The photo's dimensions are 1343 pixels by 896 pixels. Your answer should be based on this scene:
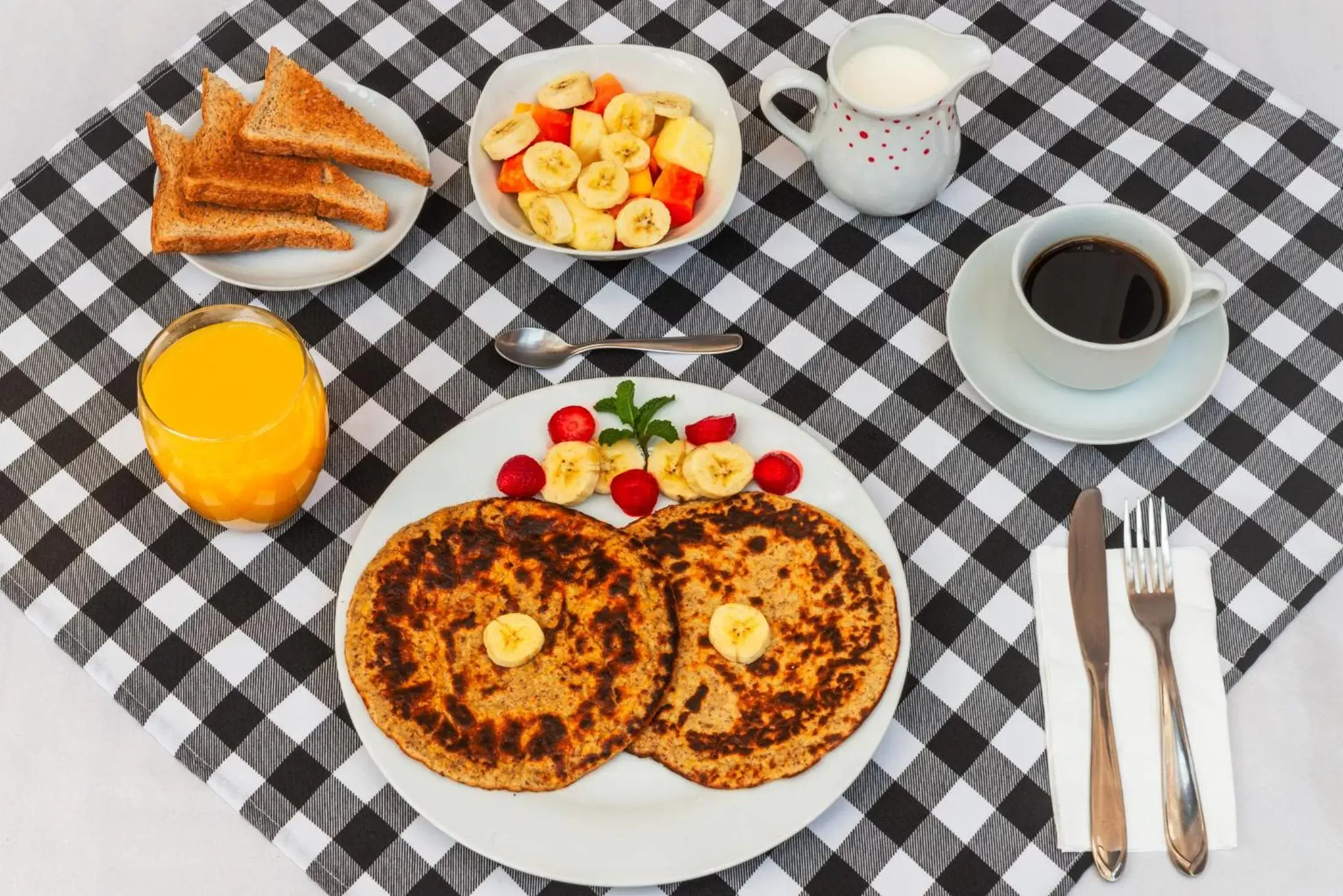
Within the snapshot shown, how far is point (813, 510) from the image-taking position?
1830 mm

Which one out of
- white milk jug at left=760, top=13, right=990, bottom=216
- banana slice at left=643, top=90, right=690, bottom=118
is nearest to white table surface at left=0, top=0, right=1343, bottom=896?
white milk jug at left=760, top=13, right=990, bottom=216

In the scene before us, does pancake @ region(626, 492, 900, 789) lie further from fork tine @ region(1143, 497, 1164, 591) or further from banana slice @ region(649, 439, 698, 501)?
fork tine @ region(1143, 497, 1164, 591)

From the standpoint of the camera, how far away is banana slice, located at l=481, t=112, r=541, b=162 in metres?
2.03

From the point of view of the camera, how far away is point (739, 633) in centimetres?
173

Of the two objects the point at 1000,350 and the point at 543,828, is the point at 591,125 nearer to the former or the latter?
the point at 1000,350

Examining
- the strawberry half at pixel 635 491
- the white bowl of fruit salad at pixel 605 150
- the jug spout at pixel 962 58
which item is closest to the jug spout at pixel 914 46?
the jug spout at pixel 962 58

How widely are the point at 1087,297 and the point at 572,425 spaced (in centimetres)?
76

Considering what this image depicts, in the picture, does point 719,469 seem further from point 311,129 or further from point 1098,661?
point 311,129

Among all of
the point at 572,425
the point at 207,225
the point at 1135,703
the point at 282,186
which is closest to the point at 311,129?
the point at 282,186

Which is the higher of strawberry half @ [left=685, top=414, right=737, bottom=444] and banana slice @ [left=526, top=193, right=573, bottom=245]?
banana slice @ [left=526, top=193, right=573, bottom=245]

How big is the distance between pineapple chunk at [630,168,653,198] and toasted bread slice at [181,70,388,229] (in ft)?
1.32

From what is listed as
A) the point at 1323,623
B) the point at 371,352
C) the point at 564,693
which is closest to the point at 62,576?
the point at 371,352

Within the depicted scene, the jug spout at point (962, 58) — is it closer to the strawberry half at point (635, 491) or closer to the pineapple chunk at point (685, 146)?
the pineapple chunk at point (685, 146)

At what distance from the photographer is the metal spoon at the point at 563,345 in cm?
202
